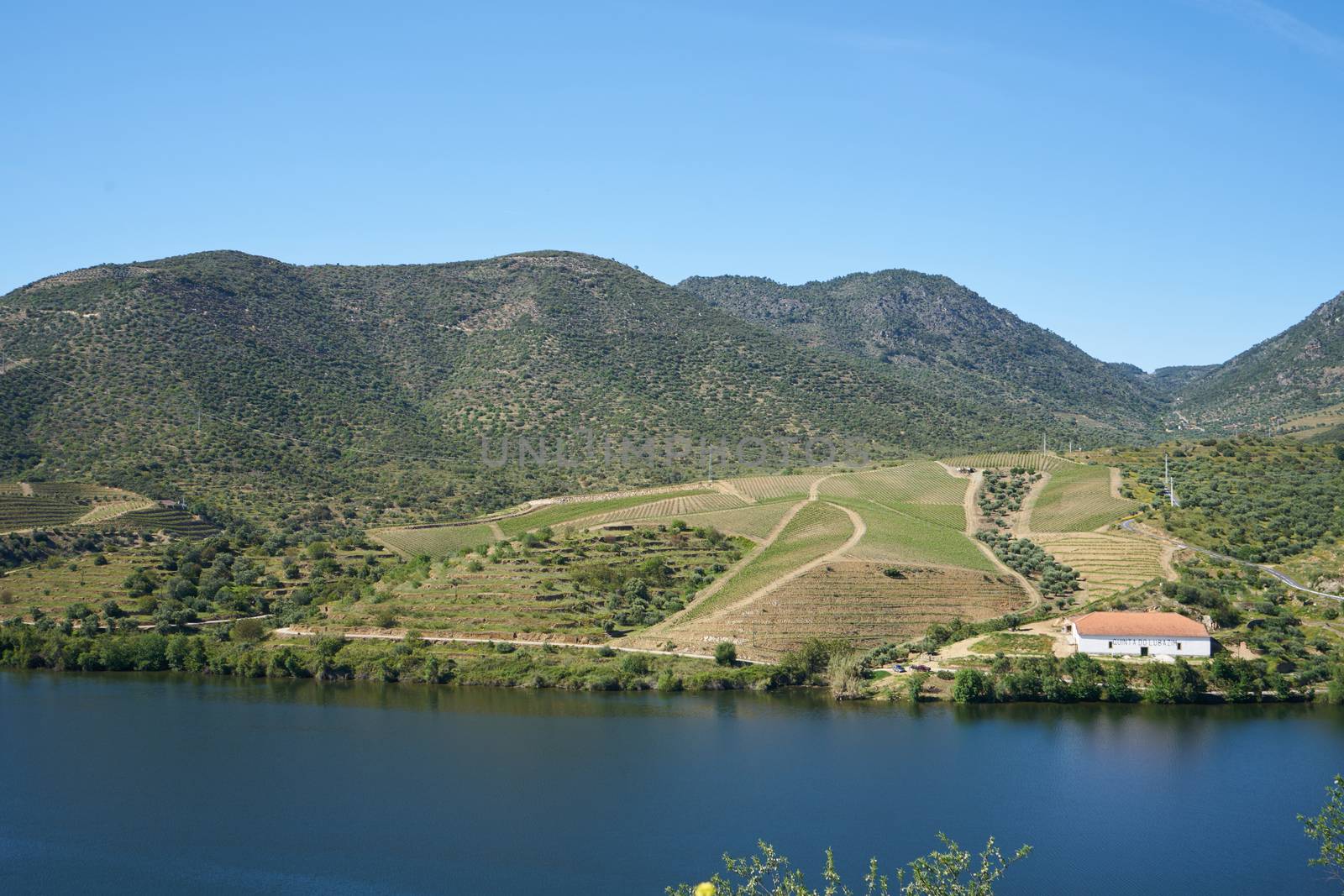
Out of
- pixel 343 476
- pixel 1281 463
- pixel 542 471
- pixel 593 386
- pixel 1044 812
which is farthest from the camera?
pixel 593 386

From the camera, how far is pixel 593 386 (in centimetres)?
15475

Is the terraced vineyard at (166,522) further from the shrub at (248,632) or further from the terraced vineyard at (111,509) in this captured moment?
the shrub at (248,632)

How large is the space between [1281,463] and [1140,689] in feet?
151

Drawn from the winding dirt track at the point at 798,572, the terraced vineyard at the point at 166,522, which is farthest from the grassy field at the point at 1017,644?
the terraced vineyard at the point at 166,522

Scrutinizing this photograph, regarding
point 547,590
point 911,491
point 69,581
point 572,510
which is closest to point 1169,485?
point 911,491

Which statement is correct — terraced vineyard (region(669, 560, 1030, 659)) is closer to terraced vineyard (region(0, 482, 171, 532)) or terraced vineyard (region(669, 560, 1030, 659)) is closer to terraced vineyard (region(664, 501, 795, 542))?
terraced vineyard (region(664, 501, 795, 542))

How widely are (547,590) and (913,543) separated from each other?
24813mm

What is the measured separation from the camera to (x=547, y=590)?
265 feet

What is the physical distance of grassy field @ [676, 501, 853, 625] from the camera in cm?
7738

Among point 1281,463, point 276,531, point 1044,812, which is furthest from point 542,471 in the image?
point 1044,812

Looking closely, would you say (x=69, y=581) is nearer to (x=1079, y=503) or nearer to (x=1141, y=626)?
(x=1141, y=626)

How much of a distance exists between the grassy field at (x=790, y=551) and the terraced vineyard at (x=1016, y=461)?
2894cm

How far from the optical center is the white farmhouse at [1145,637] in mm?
67125

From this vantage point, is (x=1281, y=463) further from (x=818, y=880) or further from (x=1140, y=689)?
(x=818, y=880)
